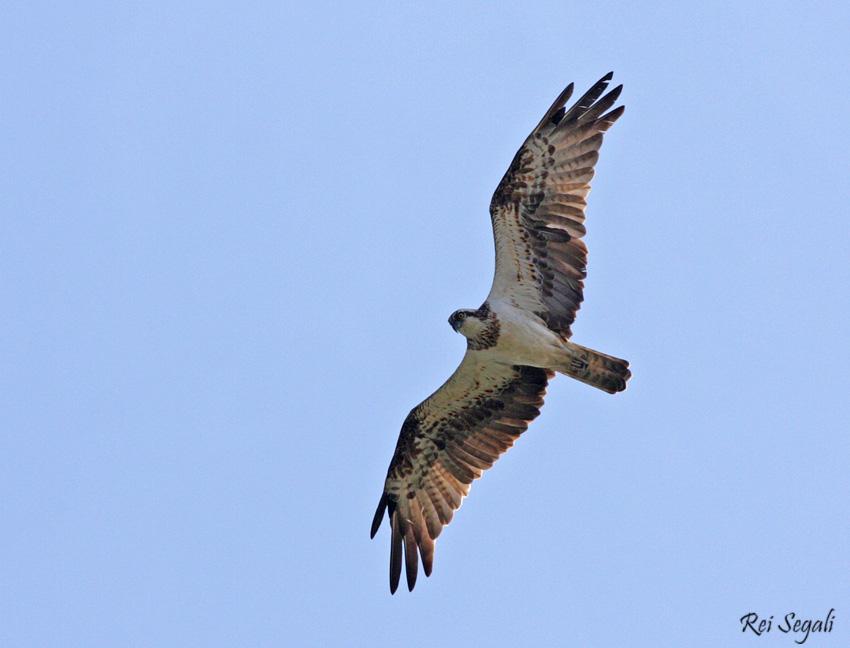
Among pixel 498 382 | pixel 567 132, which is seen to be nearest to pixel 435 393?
pixel 498 382

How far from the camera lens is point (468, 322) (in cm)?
1059

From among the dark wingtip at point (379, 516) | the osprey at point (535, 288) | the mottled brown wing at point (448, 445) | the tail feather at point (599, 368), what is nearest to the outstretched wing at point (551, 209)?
the osprey at point (535, 288)

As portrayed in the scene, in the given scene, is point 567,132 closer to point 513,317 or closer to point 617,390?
point 513,317

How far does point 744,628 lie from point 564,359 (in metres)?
3.53

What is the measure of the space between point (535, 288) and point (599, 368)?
1162 millimetres

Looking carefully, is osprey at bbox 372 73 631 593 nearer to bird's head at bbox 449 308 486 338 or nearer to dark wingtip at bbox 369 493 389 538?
bird's head at bbox 449 308 486 338

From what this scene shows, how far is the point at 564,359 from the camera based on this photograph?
34.8 feet

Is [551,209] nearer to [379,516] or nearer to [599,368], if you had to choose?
[599,368]

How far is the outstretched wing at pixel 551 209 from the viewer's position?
10.6 meters

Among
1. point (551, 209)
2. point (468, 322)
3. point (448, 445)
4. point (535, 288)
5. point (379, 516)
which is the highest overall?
point (551, 209)

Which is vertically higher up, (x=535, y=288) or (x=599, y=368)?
(x=535, y=288)

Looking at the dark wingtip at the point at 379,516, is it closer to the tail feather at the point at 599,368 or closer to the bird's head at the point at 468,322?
the bird's head at the point at 468,322

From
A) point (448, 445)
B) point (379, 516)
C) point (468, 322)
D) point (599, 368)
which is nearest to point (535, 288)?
point (468, 322)

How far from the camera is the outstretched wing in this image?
10.6 m
